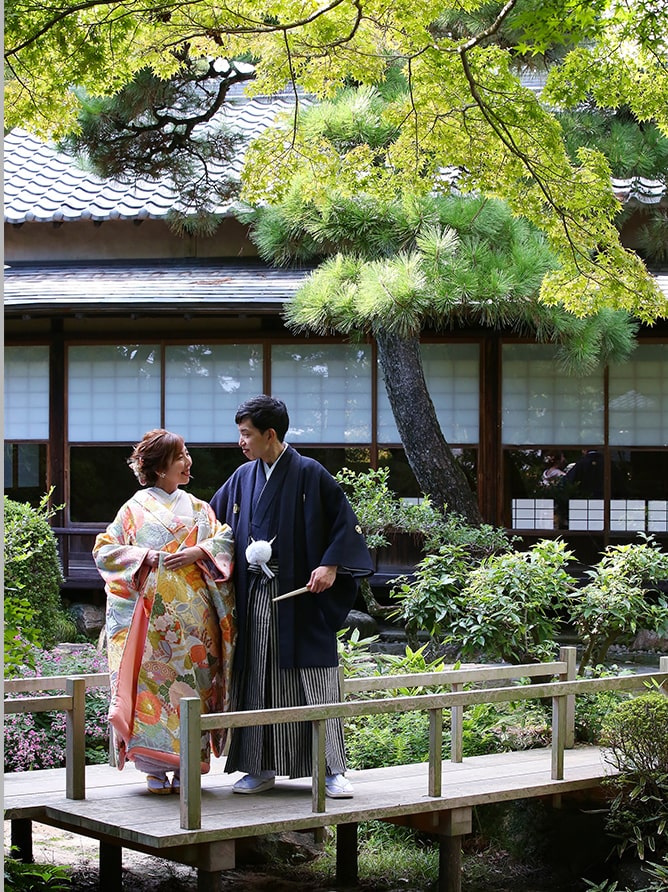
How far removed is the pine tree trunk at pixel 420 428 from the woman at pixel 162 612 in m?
5.96

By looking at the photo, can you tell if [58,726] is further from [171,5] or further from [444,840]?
[171,5]

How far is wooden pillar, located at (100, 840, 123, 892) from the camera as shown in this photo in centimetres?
553

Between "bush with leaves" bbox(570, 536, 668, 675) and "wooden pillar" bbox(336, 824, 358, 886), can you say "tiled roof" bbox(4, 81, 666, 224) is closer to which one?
"bush with leaves" bbox(570, 536, 668, 675)

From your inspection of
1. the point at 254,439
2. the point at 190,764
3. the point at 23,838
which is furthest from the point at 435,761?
the point at 23,838

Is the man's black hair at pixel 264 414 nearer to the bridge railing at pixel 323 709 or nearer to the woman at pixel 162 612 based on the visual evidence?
the woman at pixel 162 612

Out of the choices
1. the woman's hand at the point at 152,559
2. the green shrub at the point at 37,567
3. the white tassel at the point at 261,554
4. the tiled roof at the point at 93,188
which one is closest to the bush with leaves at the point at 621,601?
the white tassel at the point at 261,554

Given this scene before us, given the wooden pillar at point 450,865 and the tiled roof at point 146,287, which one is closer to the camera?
the wooden pillar at point 450,865

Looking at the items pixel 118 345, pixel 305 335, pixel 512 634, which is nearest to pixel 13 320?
pixel 118 345

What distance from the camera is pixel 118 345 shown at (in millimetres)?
13289

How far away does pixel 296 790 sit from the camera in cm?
541

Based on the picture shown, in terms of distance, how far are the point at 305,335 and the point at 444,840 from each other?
318 inches

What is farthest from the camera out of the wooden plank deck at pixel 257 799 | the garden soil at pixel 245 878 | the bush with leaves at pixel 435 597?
the bush with leaves at pixel 435 597

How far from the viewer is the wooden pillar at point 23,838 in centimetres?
558

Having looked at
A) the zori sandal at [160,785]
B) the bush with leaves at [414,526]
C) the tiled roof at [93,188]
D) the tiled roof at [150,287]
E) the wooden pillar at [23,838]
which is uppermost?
the tiled roof at [93,188]
